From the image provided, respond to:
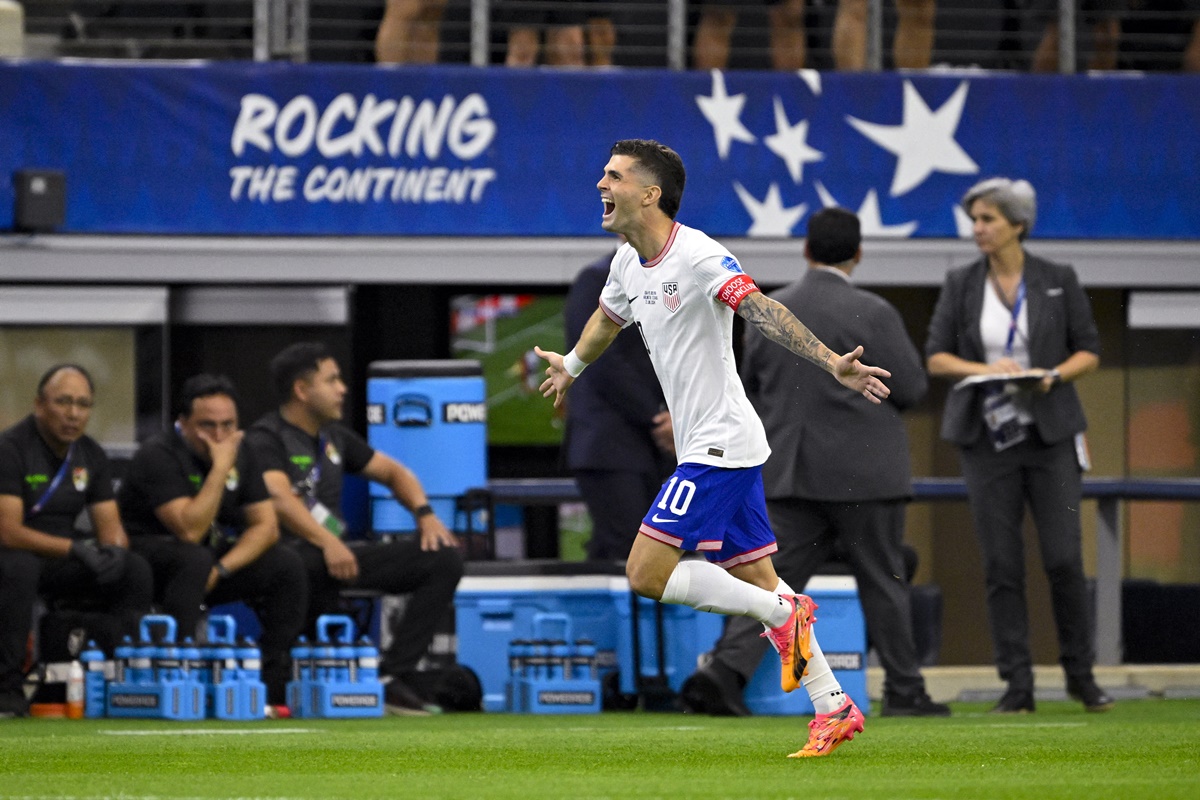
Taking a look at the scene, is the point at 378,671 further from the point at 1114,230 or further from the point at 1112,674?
the point at 1114,230

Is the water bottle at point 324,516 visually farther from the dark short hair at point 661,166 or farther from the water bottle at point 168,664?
the dark short hair at point 661,166

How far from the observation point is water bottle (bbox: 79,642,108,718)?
30.6 feet

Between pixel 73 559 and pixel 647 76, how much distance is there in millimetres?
4640

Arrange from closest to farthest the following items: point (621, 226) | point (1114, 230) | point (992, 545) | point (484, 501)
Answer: point (621, 226)
point (992, 545)
point (484, 501)
point (1114, 230)

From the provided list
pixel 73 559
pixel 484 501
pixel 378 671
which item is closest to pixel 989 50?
pixel 484 501

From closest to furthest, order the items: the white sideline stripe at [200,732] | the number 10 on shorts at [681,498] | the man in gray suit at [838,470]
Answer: the number 10 on shorts at [681,498] → the white sideline stripe at [200,732] → the man in gray suit at [838,470]

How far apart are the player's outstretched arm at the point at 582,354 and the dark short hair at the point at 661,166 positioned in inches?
16.6

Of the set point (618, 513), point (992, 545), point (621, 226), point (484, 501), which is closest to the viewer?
point (621, 226)

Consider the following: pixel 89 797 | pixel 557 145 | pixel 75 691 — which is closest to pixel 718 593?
pixel 89 797

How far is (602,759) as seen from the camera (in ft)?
21.2

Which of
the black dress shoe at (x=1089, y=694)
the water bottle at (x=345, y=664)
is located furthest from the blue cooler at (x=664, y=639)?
the black dress shoe at (x=1089, y=694)

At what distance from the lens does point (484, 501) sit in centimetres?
1100

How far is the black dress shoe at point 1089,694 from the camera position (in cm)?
915

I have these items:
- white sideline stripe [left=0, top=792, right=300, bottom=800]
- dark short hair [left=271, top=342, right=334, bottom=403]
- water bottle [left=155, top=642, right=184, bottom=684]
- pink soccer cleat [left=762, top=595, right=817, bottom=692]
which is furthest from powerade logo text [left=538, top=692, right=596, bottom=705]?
white sideline stripe [left=0, top=792, right=300, bottom=800]
